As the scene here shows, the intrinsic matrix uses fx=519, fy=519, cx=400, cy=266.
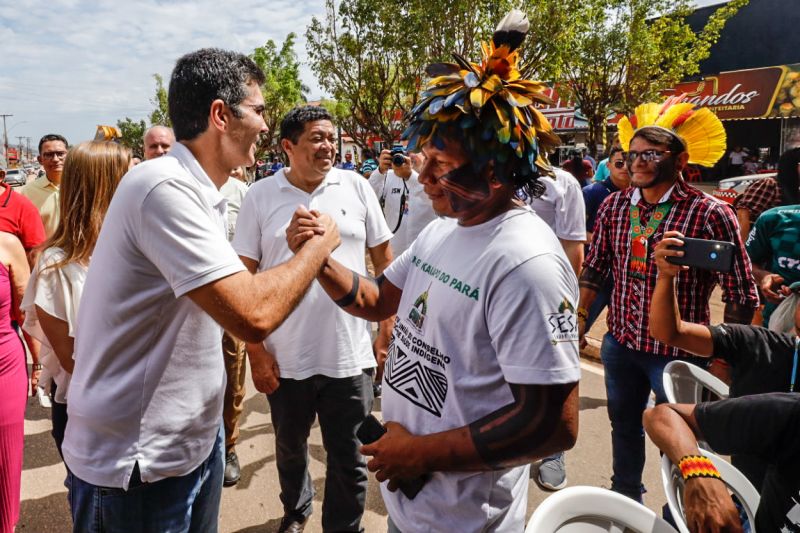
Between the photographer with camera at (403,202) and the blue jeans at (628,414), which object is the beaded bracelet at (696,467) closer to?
the blue jeans at (628,414)

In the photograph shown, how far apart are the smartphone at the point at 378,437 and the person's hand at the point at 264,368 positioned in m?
1.18

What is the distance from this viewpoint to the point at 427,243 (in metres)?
1.66

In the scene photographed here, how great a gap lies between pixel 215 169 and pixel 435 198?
0.72 m

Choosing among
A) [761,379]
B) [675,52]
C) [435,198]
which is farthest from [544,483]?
[675,52]

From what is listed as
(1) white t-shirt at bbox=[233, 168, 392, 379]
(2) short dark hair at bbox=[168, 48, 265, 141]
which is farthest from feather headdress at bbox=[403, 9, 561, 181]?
(1) white t-shirt at bbox=[233, 168, 392, 379]

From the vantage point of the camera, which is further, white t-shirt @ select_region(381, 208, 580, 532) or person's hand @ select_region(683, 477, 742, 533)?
person's hand @ select_region(683, 477, 742, 533)

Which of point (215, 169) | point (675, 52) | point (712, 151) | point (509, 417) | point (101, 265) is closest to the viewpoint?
point (509, 417)

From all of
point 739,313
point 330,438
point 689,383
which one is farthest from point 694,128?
point 330,438

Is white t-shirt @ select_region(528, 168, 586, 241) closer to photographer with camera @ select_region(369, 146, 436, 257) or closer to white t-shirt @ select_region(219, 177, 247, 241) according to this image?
photographer with camera @ select_region(369, 146, 436, 257)

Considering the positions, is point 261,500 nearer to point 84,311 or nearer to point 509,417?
point 84,311

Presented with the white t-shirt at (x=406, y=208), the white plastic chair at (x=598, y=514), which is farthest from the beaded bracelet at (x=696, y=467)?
the white t-shirt at (x=406, y=208)

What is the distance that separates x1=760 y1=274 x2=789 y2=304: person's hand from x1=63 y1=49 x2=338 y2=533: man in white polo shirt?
8.47 feet

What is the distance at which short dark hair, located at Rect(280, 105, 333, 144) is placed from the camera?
9.07 feet

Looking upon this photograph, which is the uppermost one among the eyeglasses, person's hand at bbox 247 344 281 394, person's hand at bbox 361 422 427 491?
the eyeglasses
